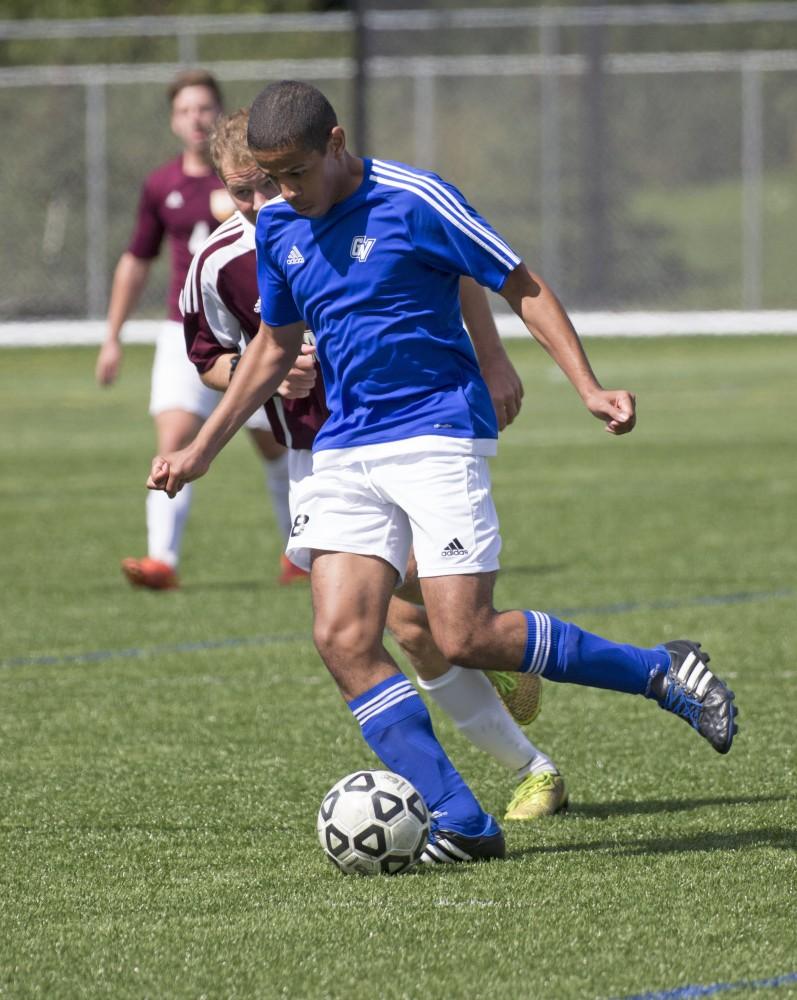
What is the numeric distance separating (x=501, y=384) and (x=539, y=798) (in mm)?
1118

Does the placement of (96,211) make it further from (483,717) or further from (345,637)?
(345,637)

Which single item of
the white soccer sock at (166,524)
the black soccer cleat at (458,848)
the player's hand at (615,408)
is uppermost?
the player's hand at (615,408)

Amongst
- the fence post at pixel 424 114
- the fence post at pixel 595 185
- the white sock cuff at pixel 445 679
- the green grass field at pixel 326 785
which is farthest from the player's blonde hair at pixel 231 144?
the fence post at pixel 595 185

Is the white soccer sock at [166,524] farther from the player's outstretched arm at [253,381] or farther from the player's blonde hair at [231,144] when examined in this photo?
the player's outstretched arm at [253,381]

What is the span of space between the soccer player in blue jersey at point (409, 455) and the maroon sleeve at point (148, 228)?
4805mm

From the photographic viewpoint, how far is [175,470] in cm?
477

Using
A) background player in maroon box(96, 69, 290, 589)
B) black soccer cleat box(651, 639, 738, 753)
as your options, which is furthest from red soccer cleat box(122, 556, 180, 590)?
black soccer cleat box(651, 639, 738, 753)

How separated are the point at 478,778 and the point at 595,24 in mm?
20509

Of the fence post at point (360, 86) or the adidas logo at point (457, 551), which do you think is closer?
the adidas logo at point (457, 551)

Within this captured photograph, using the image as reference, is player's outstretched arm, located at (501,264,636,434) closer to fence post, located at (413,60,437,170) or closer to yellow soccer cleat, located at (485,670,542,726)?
yellow soccer cleat, located at (485,670,542,726)

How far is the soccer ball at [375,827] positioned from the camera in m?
4.46

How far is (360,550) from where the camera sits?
4.60m

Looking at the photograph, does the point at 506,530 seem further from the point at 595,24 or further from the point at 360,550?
the point at 595,24

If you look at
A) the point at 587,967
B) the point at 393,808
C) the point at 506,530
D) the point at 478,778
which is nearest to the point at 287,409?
the point at 478,778
